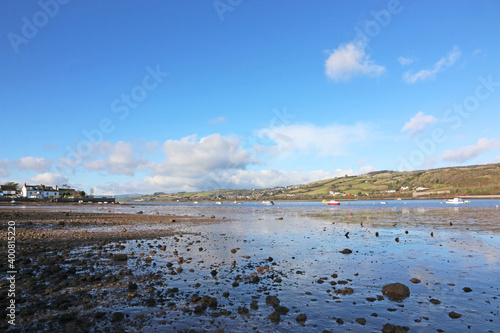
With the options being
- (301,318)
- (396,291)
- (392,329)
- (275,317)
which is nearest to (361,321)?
(392,329)

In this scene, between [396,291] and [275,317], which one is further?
[396,291]

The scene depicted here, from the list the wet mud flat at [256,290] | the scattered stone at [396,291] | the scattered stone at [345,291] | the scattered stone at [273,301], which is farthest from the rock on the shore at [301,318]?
the scattered stone at [396,291]

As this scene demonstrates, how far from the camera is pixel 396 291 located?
15.1 m

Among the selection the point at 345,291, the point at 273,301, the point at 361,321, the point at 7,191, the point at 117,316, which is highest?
the point at 7,191

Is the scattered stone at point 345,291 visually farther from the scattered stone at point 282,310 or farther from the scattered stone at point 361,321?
the scattered stone at point 282,310

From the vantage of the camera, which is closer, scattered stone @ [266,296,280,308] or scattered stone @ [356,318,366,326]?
scattered stone @ [356,318,366,326]

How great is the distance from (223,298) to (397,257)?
57.6 feet

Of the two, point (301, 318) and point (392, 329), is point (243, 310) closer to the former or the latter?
point (301, 318)

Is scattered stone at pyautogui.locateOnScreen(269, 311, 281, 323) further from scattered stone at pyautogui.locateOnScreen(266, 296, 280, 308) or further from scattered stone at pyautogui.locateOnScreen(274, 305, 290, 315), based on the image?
Answer: scattered stone at pyautogui.locateOnScreen(266, 296, 280, 308)

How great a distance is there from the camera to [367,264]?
2183 centimetres

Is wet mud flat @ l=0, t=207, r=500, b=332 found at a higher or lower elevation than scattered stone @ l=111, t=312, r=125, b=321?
lower

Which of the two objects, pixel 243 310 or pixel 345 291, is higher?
pixel 243 310

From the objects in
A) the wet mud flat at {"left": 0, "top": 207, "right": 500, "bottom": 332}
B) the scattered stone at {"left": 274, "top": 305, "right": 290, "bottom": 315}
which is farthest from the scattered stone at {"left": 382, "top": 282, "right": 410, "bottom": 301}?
the scattered stone at {"left": 274, "top": 305, "right": 290, "bottom": 315}

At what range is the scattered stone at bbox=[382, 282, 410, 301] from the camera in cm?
1480
